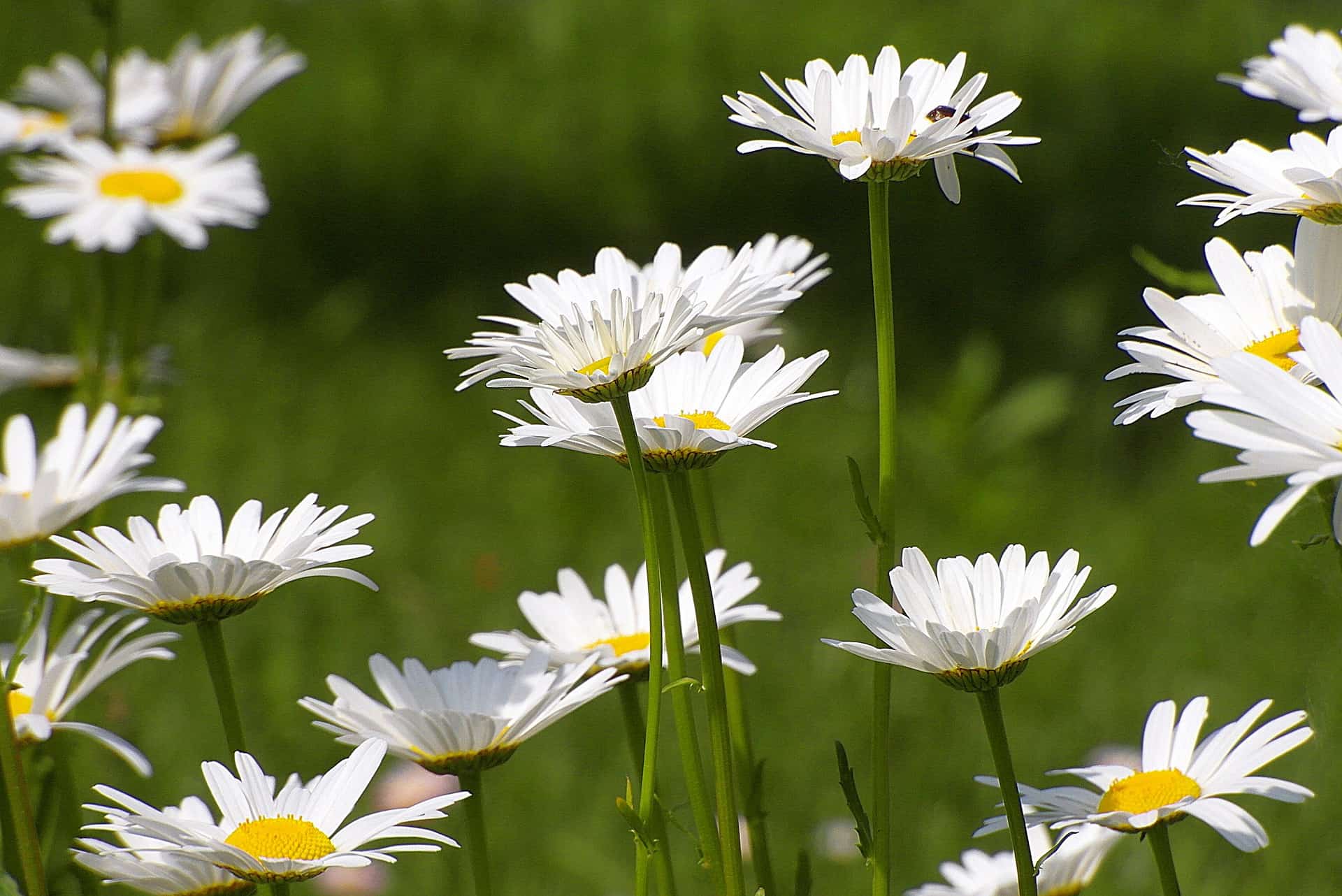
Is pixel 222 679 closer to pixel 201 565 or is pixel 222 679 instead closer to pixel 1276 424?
pixel 201 565

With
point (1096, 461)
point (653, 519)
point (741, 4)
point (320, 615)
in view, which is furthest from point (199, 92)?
point (741, 4)

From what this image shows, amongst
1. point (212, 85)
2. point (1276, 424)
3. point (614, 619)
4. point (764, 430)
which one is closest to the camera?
point (1276, 424)

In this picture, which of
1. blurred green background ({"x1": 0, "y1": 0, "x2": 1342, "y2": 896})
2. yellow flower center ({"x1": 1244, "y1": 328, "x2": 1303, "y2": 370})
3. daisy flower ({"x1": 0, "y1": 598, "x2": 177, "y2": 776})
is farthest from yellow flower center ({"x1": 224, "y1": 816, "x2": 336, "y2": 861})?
blurred green background ({"x1": 0, "y1": 0, "x2": 1342, "y2": 896})

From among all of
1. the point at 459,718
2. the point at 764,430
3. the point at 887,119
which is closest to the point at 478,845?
the point at 459,718

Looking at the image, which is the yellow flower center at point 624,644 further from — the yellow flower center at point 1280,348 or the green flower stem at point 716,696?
the yellow flower center at point 1280,348

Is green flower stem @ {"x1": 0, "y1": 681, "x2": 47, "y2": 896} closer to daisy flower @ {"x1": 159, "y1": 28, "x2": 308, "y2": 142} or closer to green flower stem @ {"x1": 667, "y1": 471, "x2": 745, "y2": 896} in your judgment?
green flower stem @ {"x1": 667, "y1": 471, "x2": 745, "y2": 896}

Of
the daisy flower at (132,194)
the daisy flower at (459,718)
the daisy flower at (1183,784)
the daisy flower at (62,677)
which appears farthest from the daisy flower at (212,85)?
the daisy flower at (1183,784)

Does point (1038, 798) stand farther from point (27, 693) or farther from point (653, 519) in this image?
point (27, 693)
